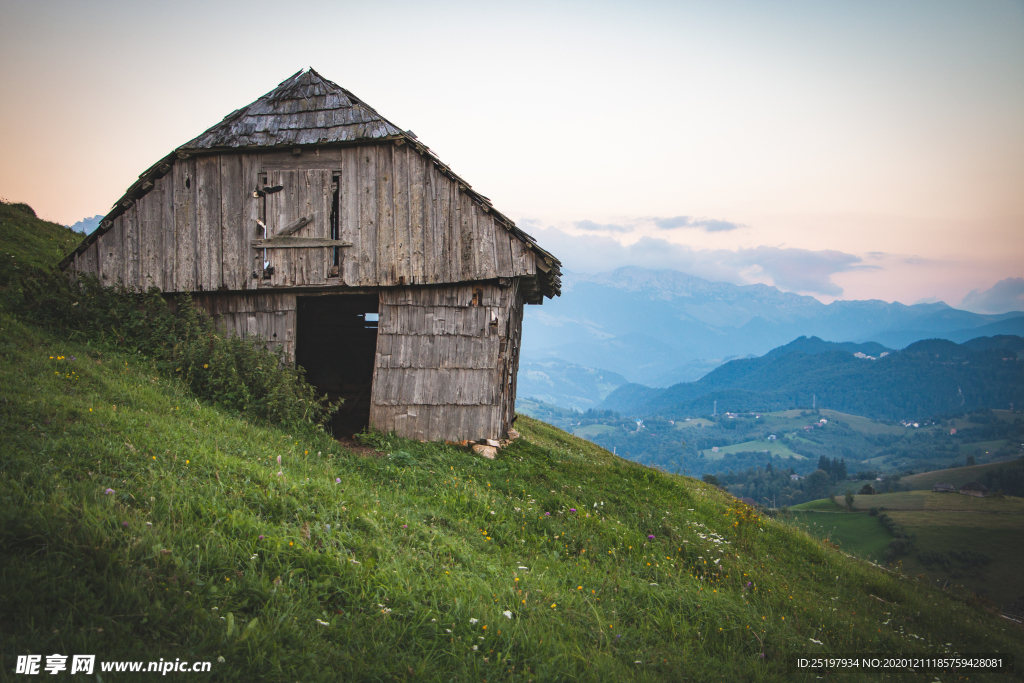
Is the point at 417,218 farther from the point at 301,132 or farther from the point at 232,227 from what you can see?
the point at 232,227

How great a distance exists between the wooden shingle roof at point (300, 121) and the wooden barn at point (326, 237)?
35 mm

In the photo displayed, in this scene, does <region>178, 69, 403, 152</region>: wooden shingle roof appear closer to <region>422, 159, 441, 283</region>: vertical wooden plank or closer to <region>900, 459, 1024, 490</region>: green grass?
<region>422, 159, 441, 283</region>: vertical wooden plank

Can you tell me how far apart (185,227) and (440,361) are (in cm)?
622

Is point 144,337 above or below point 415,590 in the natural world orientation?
above

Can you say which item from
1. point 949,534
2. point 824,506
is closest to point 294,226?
point 949,534

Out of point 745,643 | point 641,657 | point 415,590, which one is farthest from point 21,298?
point 745,643

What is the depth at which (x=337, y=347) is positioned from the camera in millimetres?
18406

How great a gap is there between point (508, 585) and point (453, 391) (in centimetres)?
633

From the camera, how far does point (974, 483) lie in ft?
291

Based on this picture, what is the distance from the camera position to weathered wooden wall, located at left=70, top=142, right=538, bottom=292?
37.4 ft

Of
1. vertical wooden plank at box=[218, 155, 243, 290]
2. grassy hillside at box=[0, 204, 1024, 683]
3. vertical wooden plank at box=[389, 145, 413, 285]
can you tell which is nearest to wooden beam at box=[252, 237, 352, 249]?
vertical wooden plank at box=[218, 155, 243, 290]

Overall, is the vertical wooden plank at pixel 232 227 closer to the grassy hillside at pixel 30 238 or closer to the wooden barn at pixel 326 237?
the wooden barn at pixel 326 237

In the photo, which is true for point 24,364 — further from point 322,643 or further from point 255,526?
point 322,643

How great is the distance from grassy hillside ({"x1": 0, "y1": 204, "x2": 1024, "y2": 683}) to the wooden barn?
226 cm
